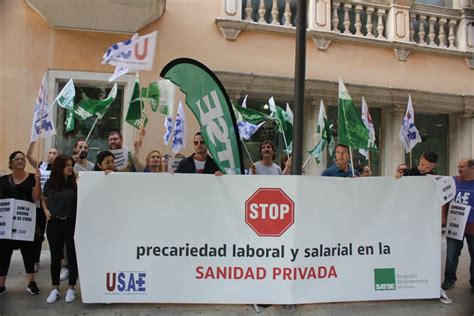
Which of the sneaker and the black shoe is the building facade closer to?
the sneaker

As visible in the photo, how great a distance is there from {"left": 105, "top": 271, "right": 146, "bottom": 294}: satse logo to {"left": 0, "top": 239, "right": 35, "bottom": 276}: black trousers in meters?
1.15

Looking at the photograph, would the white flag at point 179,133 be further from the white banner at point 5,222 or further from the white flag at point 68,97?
the white banner at point 5,222

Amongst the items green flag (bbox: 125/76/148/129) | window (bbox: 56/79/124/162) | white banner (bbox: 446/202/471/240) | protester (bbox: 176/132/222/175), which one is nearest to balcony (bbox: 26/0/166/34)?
window (bbox: 56/79/124/162)

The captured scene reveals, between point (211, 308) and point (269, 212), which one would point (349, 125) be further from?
point (211, 308)

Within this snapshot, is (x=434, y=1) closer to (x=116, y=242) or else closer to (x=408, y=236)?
(x=408, y=236)

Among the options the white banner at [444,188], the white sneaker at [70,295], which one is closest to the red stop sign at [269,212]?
the white banner at [444,188]

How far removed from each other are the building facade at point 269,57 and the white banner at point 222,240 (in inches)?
165

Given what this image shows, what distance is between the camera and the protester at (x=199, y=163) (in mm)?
5082

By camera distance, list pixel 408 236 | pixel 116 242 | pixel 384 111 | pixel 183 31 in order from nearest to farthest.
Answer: pixel 116 242
pixel 408 236
pixel 183 31
pixel 384 111

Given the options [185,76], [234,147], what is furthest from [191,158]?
[185,76]

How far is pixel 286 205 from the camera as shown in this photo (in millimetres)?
4352

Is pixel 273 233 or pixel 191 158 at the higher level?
pixel 191 158

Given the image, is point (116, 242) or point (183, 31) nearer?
point (116, 242)

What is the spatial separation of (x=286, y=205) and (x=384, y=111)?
6817 millimetres
